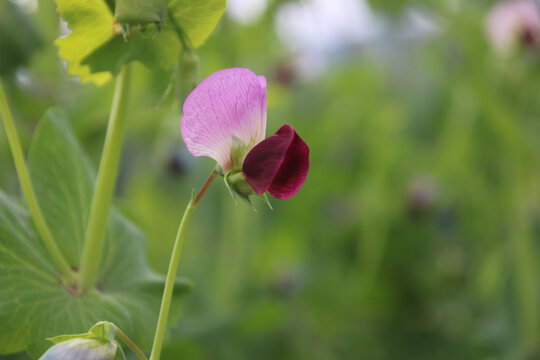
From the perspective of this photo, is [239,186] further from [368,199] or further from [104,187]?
[368,199]

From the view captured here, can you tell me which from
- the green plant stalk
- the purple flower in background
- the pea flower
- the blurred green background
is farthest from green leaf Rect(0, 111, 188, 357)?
the purple flower in background

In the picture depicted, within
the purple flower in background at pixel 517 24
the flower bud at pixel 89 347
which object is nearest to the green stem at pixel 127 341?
the flower bud at pixel 89 347

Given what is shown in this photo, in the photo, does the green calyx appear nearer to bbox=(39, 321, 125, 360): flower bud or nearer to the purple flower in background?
bbox=(39, 321, 125, 360): flower bud

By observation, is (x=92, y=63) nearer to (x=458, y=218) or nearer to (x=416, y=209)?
(x=416, y=209)

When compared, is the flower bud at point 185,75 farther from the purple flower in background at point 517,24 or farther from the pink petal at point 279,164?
the purple flower in background at point 517,24

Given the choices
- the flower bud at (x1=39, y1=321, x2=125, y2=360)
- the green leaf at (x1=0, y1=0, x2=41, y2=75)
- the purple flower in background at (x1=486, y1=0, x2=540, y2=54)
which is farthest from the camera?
the purple flower in background at (x1=486, y1=0, x2=540, y2=54)

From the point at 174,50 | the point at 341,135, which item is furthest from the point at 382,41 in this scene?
the point at 174,50

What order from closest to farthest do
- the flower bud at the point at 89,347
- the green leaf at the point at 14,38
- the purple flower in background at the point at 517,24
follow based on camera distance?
the flower bud at the point at 89,347
the green leaf at the point at 14,38
the purple flower in background at the point at 517,24

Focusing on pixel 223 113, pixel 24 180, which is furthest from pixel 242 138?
pixel 24 180
